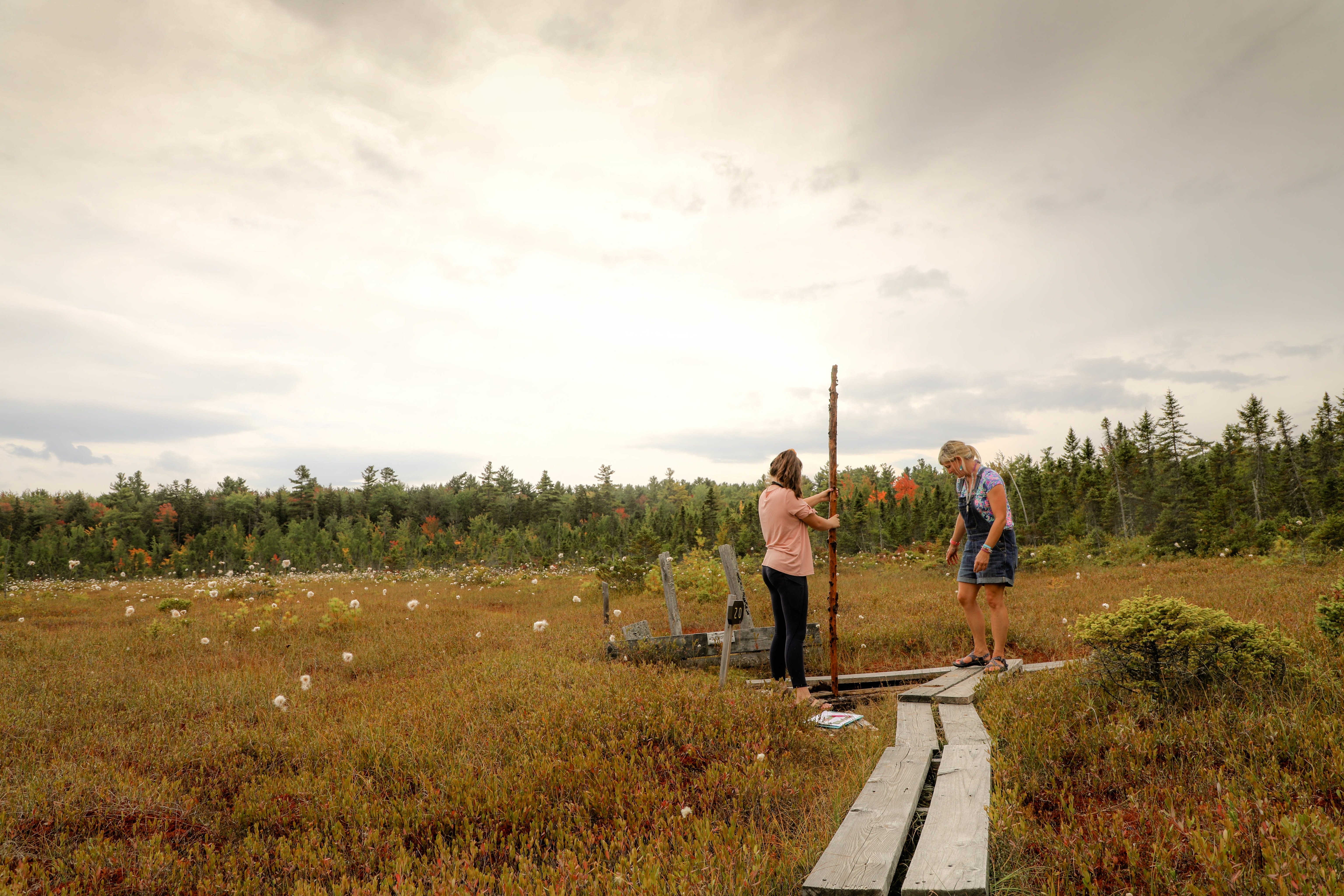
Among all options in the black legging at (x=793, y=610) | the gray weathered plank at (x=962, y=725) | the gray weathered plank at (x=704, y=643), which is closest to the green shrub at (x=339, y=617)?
the gray weathered plank at (x=704, y=643)

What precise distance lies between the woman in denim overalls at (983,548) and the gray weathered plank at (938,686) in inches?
5.9

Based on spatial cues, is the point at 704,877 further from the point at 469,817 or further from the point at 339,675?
the point at 339,675

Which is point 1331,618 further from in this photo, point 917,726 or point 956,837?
point 956,837

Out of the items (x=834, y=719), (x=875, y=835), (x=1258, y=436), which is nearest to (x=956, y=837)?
(x=875, y=835)

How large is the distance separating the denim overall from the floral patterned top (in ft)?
0.03

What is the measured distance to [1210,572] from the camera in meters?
13.4

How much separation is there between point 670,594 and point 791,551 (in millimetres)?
2912

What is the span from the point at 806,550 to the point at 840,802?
278cm

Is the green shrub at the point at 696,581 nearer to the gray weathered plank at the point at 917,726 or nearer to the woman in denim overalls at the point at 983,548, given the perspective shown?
the woman in denim overalls at the point at 983,548

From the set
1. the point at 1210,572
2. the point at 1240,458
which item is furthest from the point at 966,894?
the point at 1240,458

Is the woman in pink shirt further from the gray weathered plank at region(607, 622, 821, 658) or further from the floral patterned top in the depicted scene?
the floral patterned top

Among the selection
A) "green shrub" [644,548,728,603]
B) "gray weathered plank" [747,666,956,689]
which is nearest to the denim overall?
"gray weathered plank" [747,666,956,689]

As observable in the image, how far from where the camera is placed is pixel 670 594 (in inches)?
321

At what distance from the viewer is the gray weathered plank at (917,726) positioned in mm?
4137
